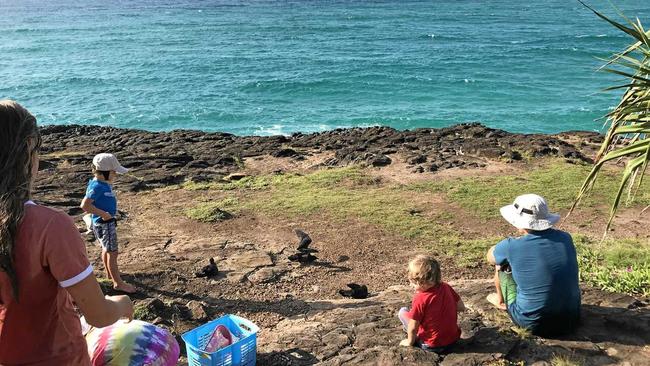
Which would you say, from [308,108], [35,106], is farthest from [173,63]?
[308,108]

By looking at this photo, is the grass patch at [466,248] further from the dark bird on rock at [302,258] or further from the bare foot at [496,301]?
the bare foot at [496,301]

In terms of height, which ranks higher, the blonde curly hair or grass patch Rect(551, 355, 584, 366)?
the blonde curly hair

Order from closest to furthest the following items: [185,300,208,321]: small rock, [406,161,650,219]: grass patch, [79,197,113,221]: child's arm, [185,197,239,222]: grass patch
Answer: [185,300,208,321]: small rock → [79,197,113,221]: child's arm → [185,197,239,222]: grass patch → [406,161,650,219]: grass patch

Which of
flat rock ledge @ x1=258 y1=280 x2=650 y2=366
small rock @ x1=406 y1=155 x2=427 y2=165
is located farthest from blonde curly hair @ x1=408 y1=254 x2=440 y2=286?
small rock @ x1=406 y1=155 x2=427 y2=165

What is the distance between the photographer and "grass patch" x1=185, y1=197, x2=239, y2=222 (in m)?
10.7

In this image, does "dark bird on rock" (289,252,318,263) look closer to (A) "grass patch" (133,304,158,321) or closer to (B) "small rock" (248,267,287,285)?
(B) "small rock" (248,267,287,285)

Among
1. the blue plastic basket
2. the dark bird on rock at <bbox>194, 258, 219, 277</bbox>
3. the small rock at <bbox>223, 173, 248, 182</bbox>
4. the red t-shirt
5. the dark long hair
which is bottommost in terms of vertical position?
the small rock at <bbox>223, 173, 248, 182</bbox>

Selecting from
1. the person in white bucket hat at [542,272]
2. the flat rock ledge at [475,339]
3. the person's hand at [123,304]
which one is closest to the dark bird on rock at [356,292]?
the flat rock ledge at [475,339]

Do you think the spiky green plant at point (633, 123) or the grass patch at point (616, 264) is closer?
the spiky green plant at point (633, 123)

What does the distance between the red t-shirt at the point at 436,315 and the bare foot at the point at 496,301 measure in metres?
1.06

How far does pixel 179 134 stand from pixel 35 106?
18287mm

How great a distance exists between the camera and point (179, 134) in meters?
22.3

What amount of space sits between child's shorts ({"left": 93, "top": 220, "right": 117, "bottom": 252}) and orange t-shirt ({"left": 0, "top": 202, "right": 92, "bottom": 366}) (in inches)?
165

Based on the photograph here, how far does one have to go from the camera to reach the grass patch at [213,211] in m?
10.7
